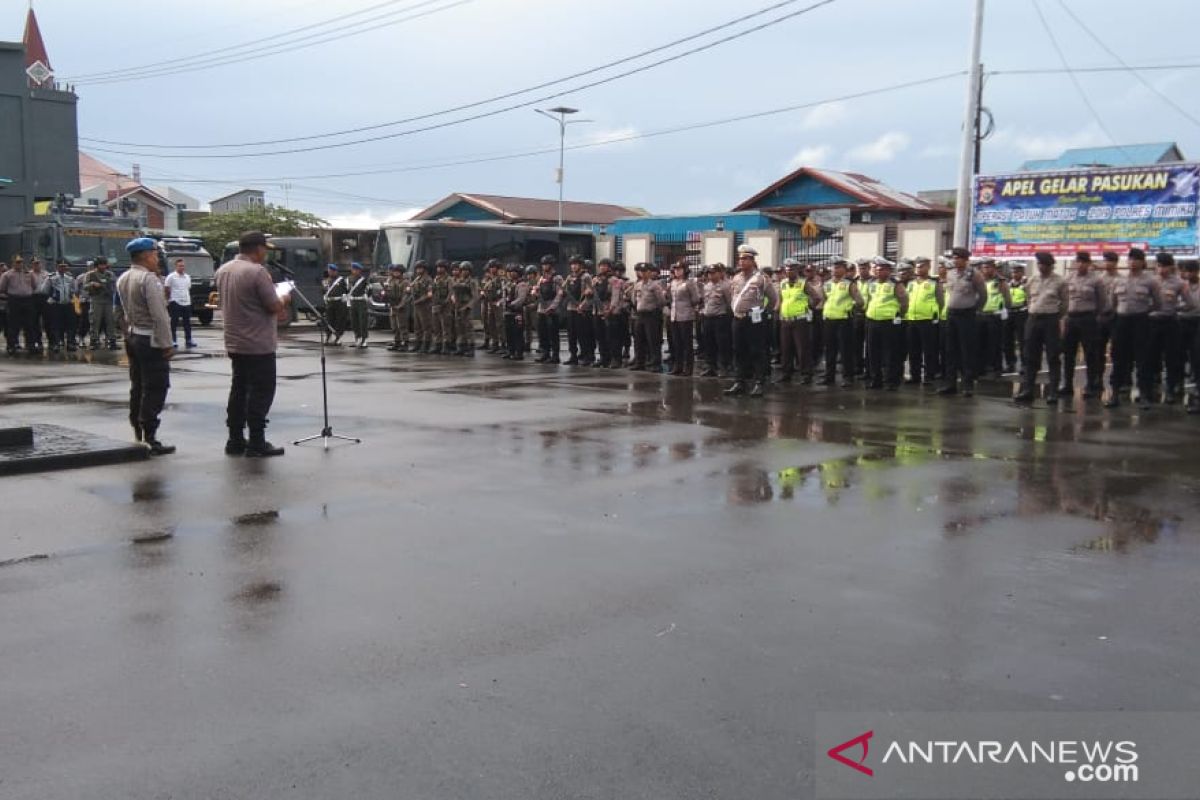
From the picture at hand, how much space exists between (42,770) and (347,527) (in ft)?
10.9

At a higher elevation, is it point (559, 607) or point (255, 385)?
point (255, 385)

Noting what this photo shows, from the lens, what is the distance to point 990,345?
17.2 m

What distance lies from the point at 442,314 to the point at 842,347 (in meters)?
9.13

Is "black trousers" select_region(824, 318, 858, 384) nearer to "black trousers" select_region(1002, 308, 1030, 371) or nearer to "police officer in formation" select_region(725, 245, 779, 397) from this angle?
"police officer in formation" select_region(725, 245, 779, 397)

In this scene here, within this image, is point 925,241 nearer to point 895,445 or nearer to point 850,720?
point 895,445

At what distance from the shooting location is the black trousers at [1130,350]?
13.7m

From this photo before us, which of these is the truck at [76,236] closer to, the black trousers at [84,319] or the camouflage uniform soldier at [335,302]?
the black trousers at [84,319]

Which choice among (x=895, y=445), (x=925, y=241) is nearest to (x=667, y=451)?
(x=895, y=445)

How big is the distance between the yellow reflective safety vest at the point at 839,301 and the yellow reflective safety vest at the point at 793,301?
33cm

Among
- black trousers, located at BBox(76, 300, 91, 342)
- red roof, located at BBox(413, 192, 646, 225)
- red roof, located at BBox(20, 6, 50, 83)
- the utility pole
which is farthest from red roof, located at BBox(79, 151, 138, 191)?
the utility pole

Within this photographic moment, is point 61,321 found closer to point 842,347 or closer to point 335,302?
point 335,302

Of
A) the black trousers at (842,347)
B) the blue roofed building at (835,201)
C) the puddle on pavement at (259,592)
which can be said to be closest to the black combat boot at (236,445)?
the puddle on pavement at (259,592)

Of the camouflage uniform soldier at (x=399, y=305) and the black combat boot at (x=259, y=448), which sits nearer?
the black combat boot at (x=259, y=448)

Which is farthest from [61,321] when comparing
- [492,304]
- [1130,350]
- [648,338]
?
[1130,350]
